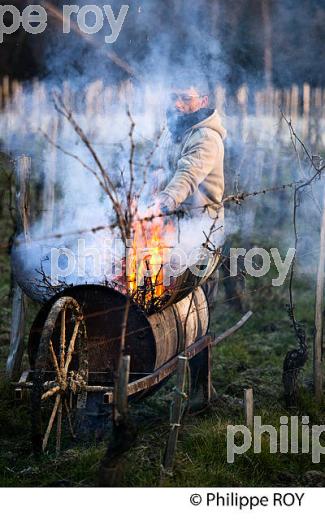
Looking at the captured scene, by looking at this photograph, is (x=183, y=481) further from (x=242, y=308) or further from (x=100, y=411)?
(x=242, y=308)

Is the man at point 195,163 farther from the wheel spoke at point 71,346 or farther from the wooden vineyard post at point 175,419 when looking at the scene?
the wooden vineyard post at point 175,419

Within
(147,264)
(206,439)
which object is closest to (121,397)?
(206,439)

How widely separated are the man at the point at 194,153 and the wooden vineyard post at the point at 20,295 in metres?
1.50

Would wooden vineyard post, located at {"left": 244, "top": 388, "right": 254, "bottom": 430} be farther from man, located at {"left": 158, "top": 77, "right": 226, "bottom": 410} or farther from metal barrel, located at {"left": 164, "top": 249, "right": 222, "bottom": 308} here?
man, located at {"left": 158, "top": 77, "right": 226, "bottom": 410}

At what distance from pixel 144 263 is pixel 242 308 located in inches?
203

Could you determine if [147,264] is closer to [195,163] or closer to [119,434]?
[195,163]

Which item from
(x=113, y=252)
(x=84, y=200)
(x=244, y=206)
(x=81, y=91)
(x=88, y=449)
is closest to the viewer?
(x=88, y=449)

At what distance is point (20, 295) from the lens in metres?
7.02

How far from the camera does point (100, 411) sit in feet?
17.7

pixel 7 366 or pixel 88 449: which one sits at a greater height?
pixel 7 366

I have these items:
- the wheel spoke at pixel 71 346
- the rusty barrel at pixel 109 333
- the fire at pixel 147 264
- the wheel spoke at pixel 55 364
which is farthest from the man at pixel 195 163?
the wheel spoke at pixel 55 364

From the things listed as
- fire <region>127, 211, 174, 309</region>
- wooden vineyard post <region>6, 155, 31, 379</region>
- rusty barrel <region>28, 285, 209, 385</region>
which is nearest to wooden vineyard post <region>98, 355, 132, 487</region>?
rusty barrel <region>28, 285, 209, 385</region>

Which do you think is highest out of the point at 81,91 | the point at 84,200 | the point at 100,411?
the point at 81,91

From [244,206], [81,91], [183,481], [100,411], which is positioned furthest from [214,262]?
[244,206]
